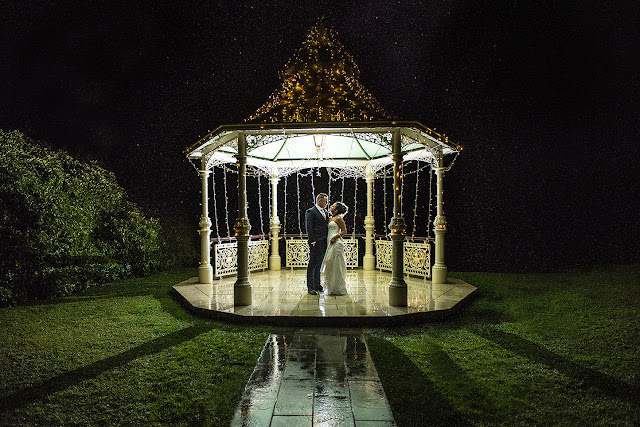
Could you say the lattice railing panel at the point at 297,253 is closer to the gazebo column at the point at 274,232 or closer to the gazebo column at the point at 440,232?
the gazebo column at the point at 274,232

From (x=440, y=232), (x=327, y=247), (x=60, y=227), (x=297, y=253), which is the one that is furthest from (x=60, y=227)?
(x=440, y=232)

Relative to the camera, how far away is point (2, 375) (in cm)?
418

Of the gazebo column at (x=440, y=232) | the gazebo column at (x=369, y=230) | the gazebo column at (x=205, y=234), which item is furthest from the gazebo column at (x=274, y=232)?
the gazebo column at (x=440, y=232)

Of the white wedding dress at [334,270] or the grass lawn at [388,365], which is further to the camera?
the white wedding dress at [334,270]

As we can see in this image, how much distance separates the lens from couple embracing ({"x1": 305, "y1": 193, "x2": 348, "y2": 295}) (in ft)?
24.3

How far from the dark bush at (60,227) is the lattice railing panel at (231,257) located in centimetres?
371

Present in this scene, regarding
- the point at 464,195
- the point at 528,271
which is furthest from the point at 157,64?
the point at 528,271

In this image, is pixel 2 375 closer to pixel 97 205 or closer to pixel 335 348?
pixel 335 348

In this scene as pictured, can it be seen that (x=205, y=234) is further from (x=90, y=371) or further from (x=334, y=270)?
(x=90, y=371)

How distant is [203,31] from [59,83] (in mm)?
6016

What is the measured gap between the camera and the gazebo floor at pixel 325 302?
5895 millimetres

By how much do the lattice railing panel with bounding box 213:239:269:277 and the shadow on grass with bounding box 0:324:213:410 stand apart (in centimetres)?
354

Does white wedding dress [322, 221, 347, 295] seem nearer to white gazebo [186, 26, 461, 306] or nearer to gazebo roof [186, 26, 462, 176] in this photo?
white gazebo [186, 26, 461, 306]

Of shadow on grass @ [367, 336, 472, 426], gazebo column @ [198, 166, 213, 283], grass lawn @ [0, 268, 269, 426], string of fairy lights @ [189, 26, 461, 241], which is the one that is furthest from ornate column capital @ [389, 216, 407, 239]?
gazebo column @ [198, 166, 213, 283]
